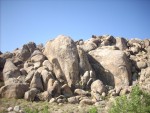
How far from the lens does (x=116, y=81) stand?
44.1m

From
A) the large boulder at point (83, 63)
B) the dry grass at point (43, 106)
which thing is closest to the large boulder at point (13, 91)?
the dry grass at point (43, 106)

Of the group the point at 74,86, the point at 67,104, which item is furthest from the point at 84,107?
the point at 74,86

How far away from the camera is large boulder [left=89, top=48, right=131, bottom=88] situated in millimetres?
44094

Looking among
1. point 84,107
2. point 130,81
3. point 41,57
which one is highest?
point 41,57

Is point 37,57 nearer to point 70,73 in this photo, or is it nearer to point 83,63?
point 70,73

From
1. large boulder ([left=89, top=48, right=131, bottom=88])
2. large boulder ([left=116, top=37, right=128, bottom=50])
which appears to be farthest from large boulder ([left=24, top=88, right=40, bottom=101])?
large boulder ([left=116, top=37, right=128, bottom=50])

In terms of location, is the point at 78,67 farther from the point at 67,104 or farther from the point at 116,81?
the point at 67,104

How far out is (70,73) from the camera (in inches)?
1665

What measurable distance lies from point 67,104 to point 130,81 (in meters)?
15.9

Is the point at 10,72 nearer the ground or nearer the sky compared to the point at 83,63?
nearer the ground

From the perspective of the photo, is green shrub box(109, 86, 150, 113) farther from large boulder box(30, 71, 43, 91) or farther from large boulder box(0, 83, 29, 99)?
large boulder box(30, 71, 43, 91)

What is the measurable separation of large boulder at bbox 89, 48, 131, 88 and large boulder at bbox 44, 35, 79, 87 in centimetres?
577

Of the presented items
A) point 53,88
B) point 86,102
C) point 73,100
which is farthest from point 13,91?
point 86,102

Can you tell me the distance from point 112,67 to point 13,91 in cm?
2082
